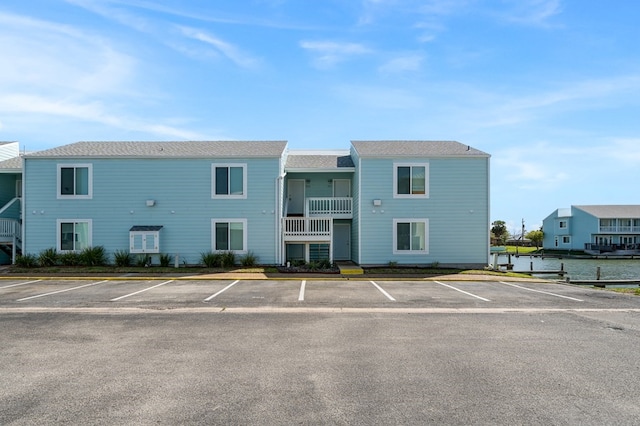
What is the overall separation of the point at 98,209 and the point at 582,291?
68.7ft

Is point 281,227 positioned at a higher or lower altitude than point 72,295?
higher

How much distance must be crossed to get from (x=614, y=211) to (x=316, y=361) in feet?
228

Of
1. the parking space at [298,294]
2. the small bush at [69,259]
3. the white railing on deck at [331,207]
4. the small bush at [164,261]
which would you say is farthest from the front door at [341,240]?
the small bush at [69,259]

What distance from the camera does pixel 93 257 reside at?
1986 centimetres

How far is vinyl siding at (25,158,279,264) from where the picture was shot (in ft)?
67.4

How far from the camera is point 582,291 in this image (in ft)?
47.8

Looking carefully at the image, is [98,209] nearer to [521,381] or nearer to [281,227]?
[281,227]

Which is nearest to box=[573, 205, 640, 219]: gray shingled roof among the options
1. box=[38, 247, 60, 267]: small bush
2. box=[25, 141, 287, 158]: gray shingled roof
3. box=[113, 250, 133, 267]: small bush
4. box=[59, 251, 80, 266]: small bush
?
box=[25, 141, 287, 158]: gray shingled roof

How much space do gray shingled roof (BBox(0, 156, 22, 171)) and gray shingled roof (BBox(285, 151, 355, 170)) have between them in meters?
14.2

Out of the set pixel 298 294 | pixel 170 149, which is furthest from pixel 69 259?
pixel 298 294

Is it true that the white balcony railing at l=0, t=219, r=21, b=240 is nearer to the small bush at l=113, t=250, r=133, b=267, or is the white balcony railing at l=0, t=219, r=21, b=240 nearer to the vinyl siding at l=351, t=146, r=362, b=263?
the small bush at l=113, t=250, r=133, b=267

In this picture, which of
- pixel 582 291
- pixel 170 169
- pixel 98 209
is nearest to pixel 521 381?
pixel 582 291

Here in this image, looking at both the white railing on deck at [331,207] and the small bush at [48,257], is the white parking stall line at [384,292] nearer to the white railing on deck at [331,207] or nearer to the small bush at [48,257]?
the white railing on deck at [331,207]

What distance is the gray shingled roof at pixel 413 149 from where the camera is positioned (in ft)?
68.5
